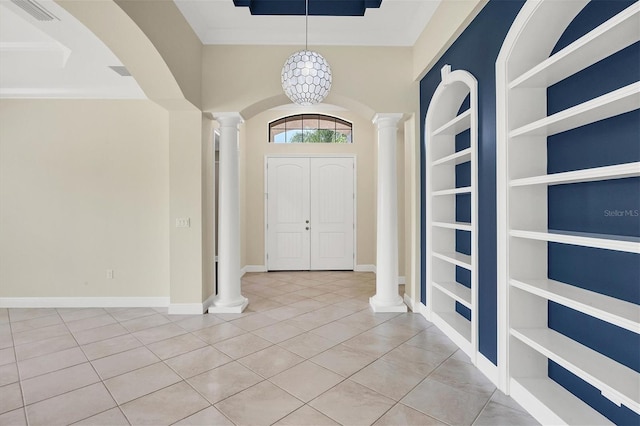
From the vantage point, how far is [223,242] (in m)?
3.98

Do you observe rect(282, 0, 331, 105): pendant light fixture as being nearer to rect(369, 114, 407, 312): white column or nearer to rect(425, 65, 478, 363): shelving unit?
rect(425, 65, 478, 363): shelving unit

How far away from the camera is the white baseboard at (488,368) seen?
7.54 feet

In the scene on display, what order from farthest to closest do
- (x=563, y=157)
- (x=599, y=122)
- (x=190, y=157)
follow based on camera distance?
(x=190, y=157) → (x=563, y=157) → (x=599, y=122)

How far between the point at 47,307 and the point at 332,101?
469 centimetres

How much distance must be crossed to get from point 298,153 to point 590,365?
213 inches

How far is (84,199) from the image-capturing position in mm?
4215

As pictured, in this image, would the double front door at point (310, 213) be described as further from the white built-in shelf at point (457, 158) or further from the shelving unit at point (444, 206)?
the white built-in shelf at point (457, 158)

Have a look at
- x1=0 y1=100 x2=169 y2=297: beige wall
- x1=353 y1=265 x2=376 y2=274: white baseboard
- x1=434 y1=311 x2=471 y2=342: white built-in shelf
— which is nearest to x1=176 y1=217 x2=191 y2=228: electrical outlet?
x1=0 y1=100 x2=169 y2=297: beige wall

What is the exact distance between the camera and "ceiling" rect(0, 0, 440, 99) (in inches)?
128

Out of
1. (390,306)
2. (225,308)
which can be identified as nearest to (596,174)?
A: (390,306)

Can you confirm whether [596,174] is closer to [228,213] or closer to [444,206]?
[444,206]

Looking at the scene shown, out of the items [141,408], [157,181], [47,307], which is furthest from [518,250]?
[47,307]

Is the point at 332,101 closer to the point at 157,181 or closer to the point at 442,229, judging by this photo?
the point at 442,229

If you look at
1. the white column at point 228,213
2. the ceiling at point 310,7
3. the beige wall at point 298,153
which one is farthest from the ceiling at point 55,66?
the beige wall at point 298,153
